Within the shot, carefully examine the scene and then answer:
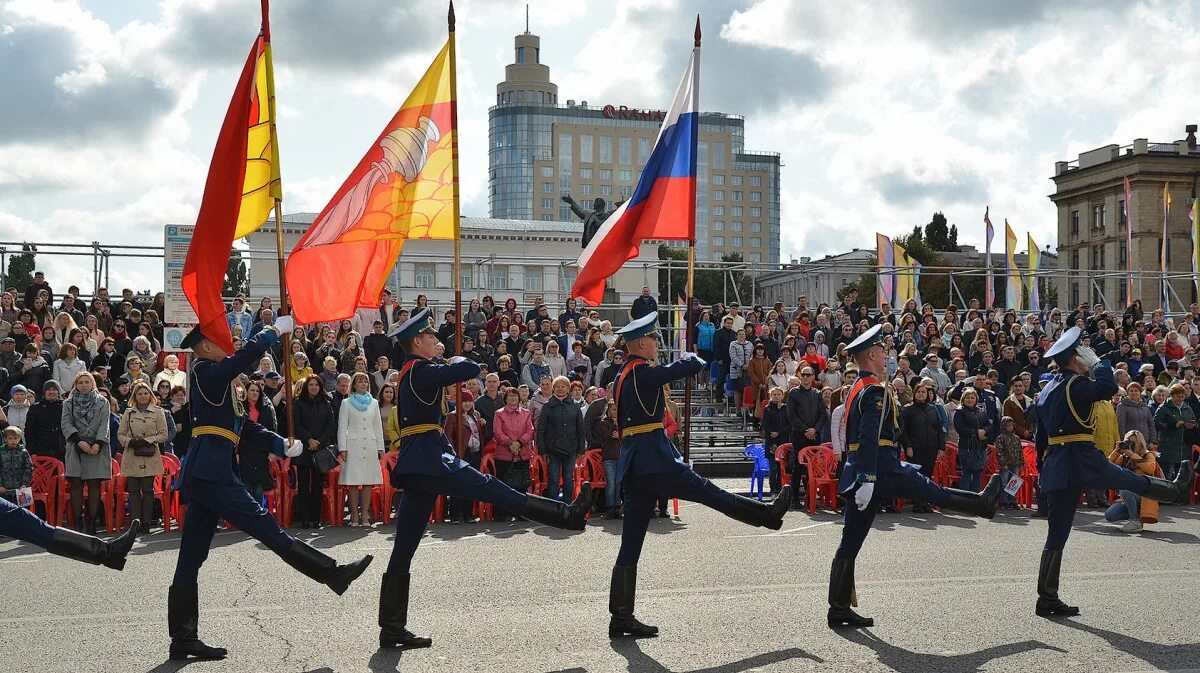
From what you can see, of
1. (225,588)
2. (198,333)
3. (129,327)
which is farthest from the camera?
(129,327)

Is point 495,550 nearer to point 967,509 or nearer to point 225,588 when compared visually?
point 225,588

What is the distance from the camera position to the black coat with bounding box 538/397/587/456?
1522 centimetres

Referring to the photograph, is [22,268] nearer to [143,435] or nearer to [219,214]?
[143,435]

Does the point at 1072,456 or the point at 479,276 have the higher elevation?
the point at 479,276

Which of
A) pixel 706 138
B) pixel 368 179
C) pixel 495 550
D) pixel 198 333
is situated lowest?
pixel 495 550

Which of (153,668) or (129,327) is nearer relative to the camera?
(153,668)

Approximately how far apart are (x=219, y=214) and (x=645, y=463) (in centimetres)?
345

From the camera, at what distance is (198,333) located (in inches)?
307

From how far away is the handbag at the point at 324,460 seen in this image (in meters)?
14.2

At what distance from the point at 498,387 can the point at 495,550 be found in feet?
14.0

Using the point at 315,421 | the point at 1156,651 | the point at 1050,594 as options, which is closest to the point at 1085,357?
the point at 1050,594

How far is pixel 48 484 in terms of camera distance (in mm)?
13938

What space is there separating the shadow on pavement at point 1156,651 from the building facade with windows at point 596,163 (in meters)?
138

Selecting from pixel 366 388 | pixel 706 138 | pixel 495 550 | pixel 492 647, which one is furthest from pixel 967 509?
pixel 706 138
